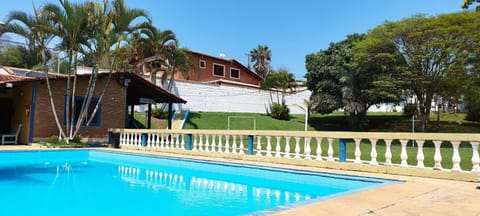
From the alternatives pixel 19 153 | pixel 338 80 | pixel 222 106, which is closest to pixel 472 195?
pixel 19 153

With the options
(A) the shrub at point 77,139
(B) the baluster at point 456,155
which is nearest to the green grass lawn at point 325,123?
(A) the shrub at point 77,139

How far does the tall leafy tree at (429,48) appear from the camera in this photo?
22.6 m

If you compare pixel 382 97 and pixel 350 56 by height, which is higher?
pixel 350 56

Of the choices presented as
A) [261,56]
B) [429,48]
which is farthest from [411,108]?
[261,56]

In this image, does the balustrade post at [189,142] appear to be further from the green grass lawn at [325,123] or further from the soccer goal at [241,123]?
the soccer goal at [241,123]

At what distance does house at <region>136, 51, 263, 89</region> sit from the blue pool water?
27889 millimetres

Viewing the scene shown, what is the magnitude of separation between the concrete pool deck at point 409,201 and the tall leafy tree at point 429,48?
19549 mm

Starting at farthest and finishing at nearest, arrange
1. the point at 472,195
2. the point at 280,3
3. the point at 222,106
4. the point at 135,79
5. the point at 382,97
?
the point at 222,106 → the point at 382,97 → the point at 280,3 → the point at 135,79 → the point at 472,195

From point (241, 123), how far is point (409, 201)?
78.9 ft

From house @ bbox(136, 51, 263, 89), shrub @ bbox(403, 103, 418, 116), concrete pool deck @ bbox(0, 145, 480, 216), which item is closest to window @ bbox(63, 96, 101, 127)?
concrete pool deck @ bbox(0, 145, 480, 216)

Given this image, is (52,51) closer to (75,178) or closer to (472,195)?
(75,178)

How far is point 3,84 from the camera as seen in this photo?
1527 centimetres

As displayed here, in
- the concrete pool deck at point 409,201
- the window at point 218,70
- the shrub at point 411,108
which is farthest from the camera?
the window at point 218,70

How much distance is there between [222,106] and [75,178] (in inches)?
981
